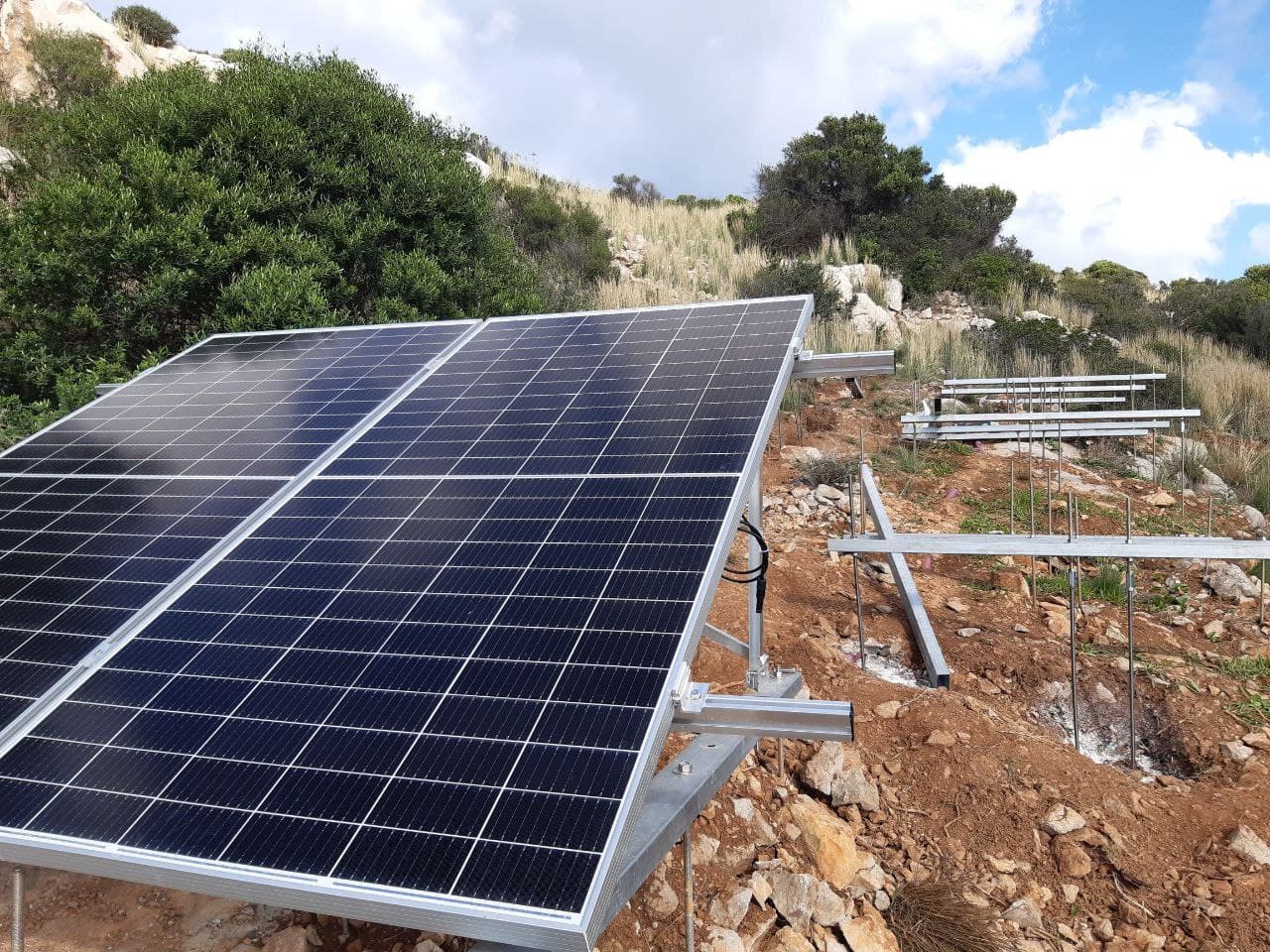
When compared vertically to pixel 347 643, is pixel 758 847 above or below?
below

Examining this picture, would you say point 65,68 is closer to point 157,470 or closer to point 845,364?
point 157,470

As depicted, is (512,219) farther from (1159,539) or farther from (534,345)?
(1159,539)

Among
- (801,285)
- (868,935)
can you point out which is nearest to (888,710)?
Result: (868,935)

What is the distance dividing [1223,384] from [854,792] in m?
18.4

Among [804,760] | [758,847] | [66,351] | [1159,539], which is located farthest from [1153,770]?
[66,351]

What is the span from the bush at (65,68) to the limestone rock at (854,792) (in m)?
25.6

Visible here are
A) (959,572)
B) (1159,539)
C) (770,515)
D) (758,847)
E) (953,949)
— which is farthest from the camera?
(770,515)

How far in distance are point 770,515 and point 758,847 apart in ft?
23.9

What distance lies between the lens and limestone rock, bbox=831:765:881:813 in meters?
6.30

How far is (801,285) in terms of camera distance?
2297cm

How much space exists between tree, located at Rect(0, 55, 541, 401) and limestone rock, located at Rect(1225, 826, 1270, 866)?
12.6 metres

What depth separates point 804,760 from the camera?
6.57 meters

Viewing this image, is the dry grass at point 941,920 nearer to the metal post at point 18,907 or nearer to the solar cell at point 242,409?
the metal post at point 18,907

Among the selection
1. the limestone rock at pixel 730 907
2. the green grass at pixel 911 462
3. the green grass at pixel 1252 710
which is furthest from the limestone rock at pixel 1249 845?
the green grass at pixel 911 462
